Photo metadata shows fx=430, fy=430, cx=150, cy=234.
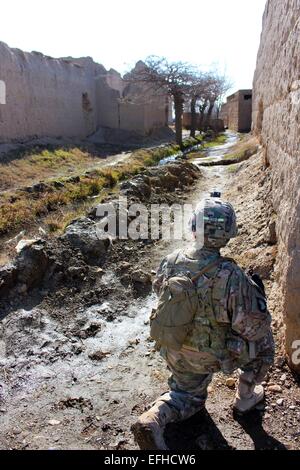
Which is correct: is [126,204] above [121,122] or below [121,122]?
below

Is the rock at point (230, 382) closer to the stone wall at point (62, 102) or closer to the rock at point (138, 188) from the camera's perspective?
the rock at point (138, 188)

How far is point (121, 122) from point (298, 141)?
18.3m

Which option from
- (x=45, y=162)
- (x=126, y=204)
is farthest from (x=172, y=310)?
(x=45, y=162)

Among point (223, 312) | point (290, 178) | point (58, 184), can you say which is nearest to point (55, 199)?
point (58, 184)

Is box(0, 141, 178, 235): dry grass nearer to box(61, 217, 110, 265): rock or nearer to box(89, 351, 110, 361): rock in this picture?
box(61, 217, 110, 265): rock

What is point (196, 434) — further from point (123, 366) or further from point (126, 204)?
point (126, 204)

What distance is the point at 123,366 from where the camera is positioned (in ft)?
11.0

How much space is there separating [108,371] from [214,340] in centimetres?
136

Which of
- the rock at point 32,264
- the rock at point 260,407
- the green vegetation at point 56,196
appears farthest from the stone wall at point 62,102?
the rock at point 260,407

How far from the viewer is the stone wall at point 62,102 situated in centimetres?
1414

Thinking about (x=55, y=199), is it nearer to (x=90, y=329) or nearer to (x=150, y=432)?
(x=90, y=329)

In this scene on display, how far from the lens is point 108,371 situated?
10.9 feet

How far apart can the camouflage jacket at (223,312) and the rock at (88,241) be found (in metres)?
2.84
